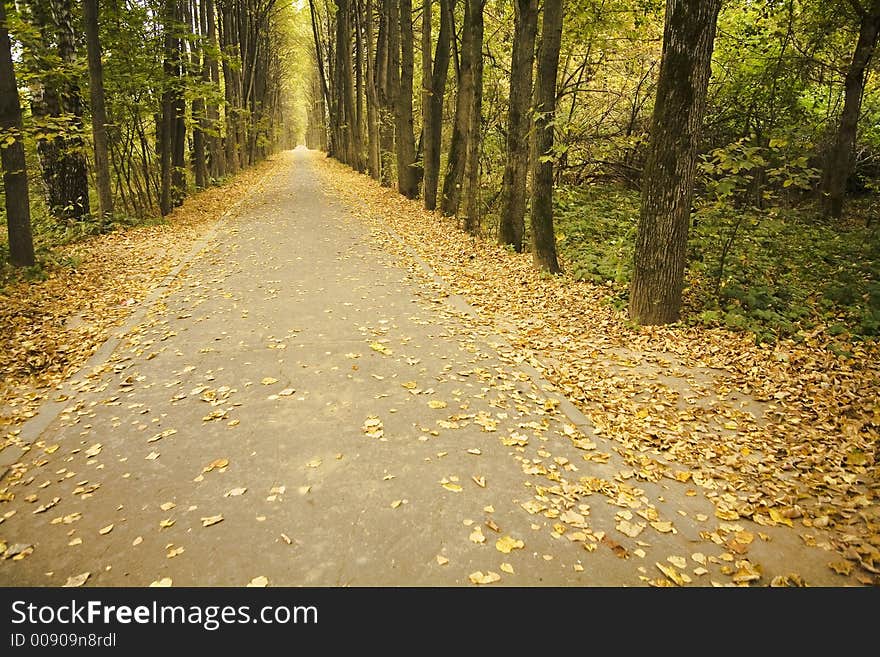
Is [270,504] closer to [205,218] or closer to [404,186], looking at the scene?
[205,218]

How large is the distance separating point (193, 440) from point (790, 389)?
238 inches

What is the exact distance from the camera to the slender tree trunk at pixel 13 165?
351 inches

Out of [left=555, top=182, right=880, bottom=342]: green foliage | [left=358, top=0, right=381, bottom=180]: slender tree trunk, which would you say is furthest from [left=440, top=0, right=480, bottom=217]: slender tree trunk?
[left=358, top=0, right=381, bottom=180]: slender tree trunk

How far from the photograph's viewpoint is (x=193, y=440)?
481cm

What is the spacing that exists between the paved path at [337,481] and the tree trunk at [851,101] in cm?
1174

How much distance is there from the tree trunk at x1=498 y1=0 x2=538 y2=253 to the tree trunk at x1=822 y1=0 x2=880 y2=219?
7.72 metres

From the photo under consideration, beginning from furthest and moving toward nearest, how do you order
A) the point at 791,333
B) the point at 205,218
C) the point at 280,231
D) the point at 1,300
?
the point at 205,218 < the point at 280,231 < the point at 1,300 < the point at 791,333

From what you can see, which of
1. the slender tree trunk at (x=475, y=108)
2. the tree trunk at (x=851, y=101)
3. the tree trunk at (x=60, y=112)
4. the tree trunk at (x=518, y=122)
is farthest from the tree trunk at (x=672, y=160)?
the tree trunk at (x=60, y=112)

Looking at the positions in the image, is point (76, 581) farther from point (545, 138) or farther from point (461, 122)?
point (461, 122)

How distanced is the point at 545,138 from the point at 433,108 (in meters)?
9.68

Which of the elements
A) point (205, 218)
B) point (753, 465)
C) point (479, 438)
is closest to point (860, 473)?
point (753, 465)

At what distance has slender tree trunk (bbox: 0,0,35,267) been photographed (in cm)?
891

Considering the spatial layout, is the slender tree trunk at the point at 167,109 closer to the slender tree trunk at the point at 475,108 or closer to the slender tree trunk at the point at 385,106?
the slender tree trunk at the point at 475,108

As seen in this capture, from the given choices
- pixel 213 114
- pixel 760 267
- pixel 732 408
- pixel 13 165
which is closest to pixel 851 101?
pixel 760 267
